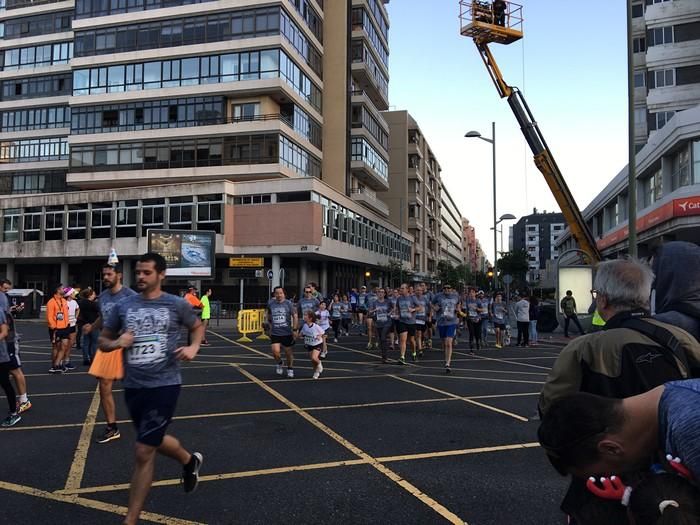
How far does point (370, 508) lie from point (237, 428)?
2.73m

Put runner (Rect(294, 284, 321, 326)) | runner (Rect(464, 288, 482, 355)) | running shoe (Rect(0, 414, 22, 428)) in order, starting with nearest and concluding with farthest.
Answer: running shoe (Rect(0, 414, 22, 428)) < runner (Rect(294, 284, 321, 326)) < runner (Rect(464, 288, 482, 355))

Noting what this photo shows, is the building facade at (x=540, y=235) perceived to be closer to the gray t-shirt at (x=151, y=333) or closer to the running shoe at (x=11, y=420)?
the running shoe at (x=11, y=420)

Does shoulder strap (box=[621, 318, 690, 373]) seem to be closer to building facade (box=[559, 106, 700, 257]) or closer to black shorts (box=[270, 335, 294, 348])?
black shorts (box=[270, 335, 294, 348])

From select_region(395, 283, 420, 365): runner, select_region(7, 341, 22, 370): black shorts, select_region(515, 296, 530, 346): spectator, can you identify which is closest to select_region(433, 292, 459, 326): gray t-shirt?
select_region(395, 283, 420, 365): runner

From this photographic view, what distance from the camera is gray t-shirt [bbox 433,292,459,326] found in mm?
11664

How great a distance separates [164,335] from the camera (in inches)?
157

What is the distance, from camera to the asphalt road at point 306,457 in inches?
152

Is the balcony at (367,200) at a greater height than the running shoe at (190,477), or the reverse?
the balcony at (367,200)

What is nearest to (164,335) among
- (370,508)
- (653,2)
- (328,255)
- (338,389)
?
(370,508)

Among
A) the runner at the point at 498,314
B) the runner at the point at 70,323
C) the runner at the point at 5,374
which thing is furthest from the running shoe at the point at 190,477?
the runner at the point at 498,314

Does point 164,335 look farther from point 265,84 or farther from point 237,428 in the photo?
point 265,84

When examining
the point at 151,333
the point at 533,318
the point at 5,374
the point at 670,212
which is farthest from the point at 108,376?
the point at 670,212

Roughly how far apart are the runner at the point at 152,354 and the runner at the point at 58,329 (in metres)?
7.65

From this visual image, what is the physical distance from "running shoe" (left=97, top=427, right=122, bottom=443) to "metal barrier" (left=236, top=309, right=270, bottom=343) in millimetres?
12462
